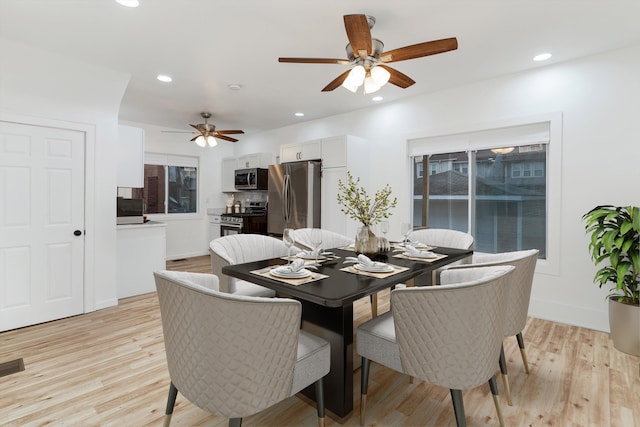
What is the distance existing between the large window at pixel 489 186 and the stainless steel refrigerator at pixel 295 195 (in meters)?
1.44

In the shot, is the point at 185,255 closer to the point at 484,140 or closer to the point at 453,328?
the point at 484,140

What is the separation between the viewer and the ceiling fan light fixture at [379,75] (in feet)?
7.61

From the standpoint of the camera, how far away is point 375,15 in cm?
244

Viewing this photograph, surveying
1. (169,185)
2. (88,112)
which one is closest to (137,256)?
(88,112)

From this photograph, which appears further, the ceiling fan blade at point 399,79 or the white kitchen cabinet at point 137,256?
the white kitchen cabinet at point 137,256

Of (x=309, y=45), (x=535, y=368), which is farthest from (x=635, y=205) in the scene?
(x=309, y=45)

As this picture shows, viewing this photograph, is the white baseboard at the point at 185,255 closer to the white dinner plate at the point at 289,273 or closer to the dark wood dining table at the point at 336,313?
the dark wood dining table at the point at 336,313

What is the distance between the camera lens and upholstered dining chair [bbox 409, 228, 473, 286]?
2.77 metres

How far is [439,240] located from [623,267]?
1401 mm

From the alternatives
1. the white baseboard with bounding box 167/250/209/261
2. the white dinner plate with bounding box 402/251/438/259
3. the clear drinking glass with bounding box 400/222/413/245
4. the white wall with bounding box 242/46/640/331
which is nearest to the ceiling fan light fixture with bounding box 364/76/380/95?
the clear drinking glass with bounding box 400/222/413/245

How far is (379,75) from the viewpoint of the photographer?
7.68 ft

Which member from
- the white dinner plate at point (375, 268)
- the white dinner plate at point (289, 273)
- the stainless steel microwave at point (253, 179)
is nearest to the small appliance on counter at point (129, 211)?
the stainless steel microwave at point (253, 179)

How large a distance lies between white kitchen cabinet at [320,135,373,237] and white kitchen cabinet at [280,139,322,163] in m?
0.13

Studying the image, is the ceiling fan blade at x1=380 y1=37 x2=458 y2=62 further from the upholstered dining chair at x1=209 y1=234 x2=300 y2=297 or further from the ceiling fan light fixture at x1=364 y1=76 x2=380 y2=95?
the upholstered dining chair at x1=209 y1=234 x2=300 y2=297
